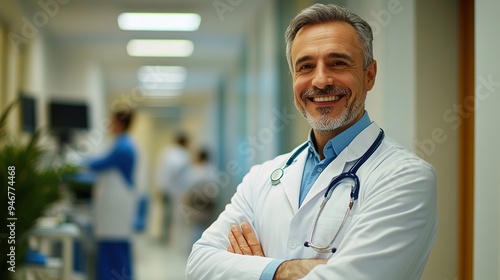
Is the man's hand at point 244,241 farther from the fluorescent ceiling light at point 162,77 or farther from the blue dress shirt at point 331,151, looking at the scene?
the fluorescent ceiling light at point 162,77

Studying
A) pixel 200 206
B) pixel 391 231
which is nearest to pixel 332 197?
pixel 391 231

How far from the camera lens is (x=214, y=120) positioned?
11.7 meters

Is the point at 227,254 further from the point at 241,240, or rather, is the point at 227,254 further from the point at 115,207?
the point at 115,207

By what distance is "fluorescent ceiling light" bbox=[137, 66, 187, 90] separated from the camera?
7.98 metres

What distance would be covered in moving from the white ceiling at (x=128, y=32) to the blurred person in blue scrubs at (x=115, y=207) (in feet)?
4.42

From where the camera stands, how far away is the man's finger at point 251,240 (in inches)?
52.1

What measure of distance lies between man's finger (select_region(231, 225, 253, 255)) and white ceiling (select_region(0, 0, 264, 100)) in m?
3.42

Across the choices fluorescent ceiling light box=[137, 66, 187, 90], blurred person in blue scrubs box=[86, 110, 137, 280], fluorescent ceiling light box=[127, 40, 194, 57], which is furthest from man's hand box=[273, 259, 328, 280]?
fluorescent ceiling light box=[137, 66, 187, 90]

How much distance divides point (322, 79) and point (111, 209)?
2864 millimetres

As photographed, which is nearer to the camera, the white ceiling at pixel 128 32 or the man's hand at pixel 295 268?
the man's hand at pixel 295 268

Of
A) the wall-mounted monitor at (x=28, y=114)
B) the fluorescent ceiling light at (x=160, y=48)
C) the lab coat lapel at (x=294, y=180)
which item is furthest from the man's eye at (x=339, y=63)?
the fluorescent ceiling light at (x=160, y=48)

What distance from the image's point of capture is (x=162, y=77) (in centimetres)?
873

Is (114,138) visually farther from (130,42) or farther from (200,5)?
(130,42)

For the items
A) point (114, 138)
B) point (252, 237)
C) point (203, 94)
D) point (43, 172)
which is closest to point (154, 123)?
point (203, 94)
